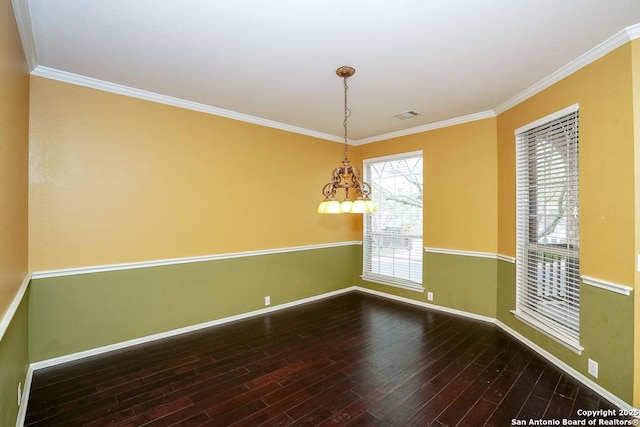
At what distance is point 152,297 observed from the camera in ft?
10.8

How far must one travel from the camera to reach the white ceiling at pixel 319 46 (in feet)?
6.32

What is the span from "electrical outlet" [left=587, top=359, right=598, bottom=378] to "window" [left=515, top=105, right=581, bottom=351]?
0.12 m

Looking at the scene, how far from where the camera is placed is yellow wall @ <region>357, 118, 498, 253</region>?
12.7ft

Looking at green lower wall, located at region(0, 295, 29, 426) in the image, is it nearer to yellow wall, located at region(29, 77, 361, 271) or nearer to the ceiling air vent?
yellow wall, located at region(29, 77, 361, 271)

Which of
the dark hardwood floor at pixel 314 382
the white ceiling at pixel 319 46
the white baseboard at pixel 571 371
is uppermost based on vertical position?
the white ceiling at pixel 319 46

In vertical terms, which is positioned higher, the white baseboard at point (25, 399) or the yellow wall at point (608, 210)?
the yellow wall at point (608, 210)

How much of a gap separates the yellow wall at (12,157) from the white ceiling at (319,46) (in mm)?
284

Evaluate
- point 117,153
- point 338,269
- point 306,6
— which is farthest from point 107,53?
point 338,269

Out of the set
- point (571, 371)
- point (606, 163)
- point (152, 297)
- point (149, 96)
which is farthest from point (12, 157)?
point (571, 371)

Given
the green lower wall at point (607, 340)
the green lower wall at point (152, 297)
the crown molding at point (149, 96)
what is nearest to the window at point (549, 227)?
the green lower wall at point (607, 340)

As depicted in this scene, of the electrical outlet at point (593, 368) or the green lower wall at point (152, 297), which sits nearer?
the electrical outlet at point (593, 368)

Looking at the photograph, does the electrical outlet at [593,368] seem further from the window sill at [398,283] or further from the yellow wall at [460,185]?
the window sill at [398,283]

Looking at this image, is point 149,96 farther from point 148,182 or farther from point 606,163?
point 606,163

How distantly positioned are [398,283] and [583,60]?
3448 millimetres
